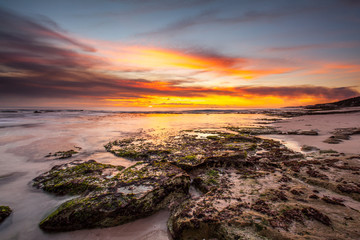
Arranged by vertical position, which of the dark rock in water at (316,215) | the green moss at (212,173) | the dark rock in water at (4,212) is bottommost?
the dark rock in water at (4,212)

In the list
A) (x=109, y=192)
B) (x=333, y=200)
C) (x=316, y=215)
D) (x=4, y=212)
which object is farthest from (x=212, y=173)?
(x=4, y=212)

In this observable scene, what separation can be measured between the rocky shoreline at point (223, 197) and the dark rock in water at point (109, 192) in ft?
0.07

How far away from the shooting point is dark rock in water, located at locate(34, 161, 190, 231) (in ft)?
12.3

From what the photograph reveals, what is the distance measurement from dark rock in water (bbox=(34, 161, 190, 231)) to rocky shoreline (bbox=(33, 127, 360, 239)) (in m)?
0.02

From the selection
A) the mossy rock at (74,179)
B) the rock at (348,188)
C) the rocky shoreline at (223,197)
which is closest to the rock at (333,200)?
the rocky shoreline at (223,197)

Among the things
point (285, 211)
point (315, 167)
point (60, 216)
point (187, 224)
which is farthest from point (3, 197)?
point (315, 167)

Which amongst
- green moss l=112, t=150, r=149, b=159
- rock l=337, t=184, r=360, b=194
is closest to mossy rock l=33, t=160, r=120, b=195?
green moss l=112, t=150, r=149, b=159

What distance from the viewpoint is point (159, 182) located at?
468 cm

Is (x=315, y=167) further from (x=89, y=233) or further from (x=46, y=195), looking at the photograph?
(x=46, y=195)

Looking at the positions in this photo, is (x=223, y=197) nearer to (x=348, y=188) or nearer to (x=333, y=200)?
(x=333, y=200)

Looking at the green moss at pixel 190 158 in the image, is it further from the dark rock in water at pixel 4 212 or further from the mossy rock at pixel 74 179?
the dark rock in water at pixel 4 212

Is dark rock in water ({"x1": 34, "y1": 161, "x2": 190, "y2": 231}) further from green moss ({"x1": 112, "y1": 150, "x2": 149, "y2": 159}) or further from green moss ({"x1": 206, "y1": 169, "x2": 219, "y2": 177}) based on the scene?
green moss ({"x1": 112, "y1": 150, "x2": 149, "y2": 159})

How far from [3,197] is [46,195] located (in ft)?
4.15

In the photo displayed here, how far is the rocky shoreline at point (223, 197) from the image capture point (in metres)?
3.15
